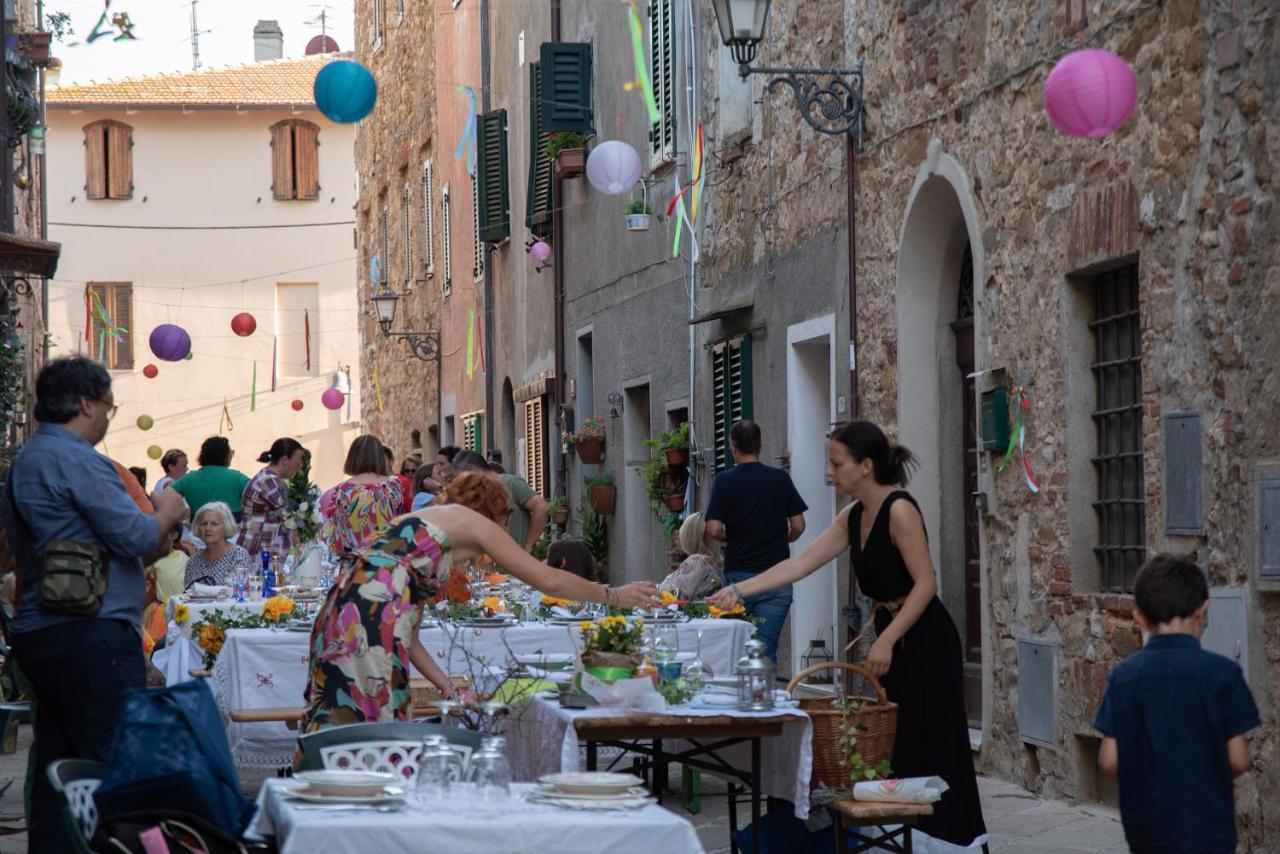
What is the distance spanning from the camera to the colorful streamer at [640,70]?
1680 cm

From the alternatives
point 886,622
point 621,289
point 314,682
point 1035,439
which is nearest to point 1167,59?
point 1035,439

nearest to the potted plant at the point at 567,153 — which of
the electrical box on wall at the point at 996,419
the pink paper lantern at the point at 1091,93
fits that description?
the electrical box on wall at the point at 996,419

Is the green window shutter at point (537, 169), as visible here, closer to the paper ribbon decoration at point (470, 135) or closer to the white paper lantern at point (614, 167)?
the paper ribbon decoration at point (470, 135)

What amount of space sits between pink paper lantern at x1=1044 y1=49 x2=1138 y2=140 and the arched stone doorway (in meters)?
3.35

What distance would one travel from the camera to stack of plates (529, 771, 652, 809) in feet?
15.0

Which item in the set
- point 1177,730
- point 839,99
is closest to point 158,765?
point 1177,730

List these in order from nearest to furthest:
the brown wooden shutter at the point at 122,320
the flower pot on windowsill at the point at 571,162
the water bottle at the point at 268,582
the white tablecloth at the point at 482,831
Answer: the white tablecloth at the point at 482,831
the water bottle at the point at 268,582
the flower pot on windowsill at the point at 571,162
the brown wooden shutter at the point at 122,320

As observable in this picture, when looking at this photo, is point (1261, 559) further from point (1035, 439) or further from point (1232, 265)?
point (1035, 439)

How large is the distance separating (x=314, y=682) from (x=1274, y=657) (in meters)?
3.52

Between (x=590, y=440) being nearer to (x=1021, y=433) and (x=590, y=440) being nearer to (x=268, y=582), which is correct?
(x=268, y=582)

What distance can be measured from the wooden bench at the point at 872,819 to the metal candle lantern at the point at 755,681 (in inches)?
18.0

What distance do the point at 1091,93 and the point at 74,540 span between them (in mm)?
4011

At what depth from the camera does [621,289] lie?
739 inches

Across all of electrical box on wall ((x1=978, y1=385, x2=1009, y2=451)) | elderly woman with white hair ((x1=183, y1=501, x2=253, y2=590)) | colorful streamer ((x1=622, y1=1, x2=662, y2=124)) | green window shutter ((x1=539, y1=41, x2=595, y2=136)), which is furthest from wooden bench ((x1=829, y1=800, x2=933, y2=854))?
green window shutter ((x1=539, y1=41, x2=595, y2=136))
